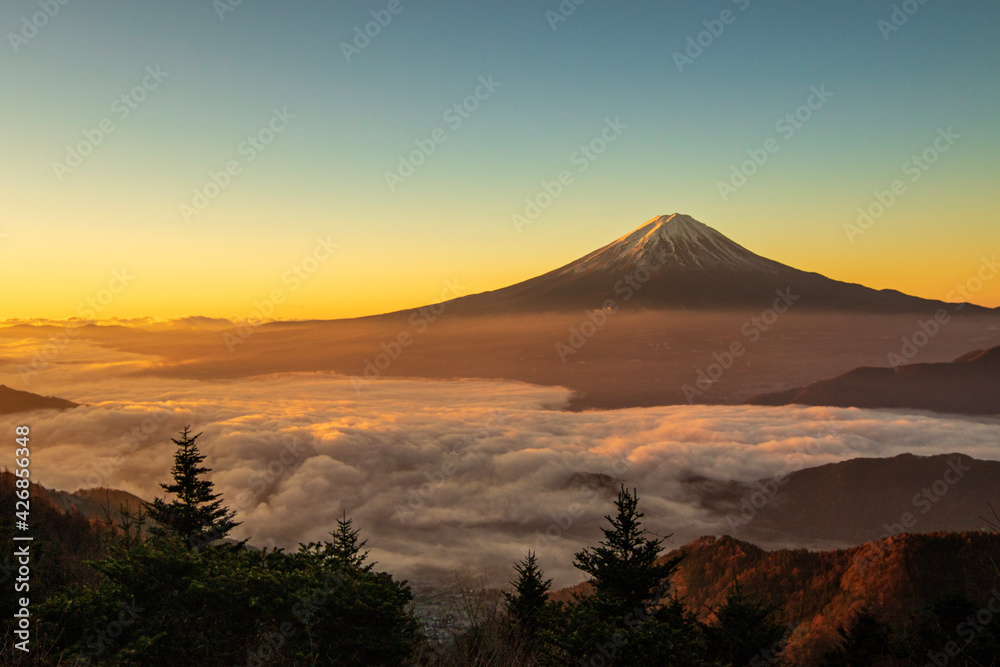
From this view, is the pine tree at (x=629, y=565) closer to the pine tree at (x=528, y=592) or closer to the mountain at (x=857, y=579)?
the pine tree at (x=528, y=592)

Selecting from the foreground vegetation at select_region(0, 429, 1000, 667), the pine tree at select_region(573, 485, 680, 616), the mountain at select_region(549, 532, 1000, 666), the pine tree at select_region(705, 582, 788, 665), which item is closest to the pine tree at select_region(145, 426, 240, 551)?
the foreground vegetation at select_region(0, 429, 1000, 667)

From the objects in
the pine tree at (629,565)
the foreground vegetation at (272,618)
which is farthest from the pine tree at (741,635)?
the foreground vegetation at (272,618)

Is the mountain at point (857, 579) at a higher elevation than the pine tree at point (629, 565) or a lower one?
lower

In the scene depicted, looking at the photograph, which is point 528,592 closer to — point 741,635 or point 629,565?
point 741,635

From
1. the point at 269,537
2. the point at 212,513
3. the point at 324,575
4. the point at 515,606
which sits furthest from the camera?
the point at 269,537

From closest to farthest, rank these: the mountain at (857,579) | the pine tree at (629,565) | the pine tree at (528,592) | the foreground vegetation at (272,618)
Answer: the foreground vegetation at (272,618), the pine tree at (629,565), the pine tree at (528,592), the mountain at (857,579)

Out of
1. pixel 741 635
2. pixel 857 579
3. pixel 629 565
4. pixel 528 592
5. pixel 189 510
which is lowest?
pixel 857 579

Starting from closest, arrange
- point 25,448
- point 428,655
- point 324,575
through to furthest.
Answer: point 324,575 < point 428,655 < point 25,448

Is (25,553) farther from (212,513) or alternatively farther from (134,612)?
(212,513)

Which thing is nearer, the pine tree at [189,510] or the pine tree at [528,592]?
the pine tree at [189,510]

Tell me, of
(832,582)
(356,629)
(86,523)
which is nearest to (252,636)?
(356,629)

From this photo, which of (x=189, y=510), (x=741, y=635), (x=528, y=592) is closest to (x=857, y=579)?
(x=528, y=592)
